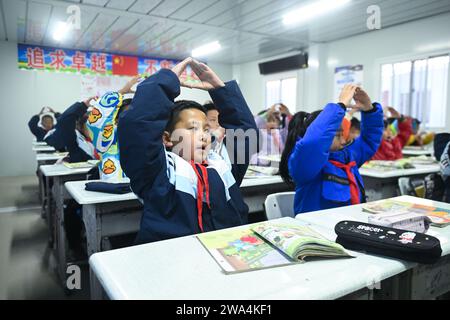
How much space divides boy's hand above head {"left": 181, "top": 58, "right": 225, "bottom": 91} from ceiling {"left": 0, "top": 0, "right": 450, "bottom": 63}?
3422mm

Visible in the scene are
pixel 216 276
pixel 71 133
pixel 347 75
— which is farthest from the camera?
pixel 347 75

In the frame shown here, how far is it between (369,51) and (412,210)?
17.7 feet

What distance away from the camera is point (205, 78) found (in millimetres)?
1360

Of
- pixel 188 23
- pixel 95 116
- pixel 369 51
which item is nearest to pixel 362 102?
pixel 95 116

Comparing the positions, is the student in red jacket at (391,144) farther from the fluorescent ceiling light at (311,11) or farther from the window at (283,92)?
the window at (283,92)

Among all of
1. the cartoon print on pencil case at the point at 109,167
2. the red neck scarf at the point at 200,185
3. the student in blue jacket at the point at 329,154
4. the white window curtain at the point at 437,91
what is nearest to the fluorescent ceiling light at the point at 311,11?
the white window curtain at the point at 437,91

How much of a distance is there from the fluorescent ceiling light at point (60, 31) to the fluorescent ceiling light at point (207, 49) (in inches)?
99.5

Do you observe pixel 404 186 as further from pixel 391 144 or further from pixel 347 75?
pixel 347 75

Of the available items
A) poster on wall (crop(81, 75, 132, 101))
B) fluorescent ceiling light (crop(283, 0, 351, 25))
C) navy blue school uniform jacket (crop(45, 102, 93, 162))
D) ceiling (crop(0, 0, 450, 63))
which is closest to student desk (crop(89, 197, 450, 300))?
navy blue school uniform jacket (crop(45, 102, 93, 162))

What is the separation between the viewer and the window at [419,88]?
16.8 feet

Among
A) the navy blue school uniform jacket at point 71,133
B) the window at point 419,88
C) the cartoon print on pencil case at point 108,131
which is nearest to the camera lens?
the cartoon print on pencil case at point 108,131

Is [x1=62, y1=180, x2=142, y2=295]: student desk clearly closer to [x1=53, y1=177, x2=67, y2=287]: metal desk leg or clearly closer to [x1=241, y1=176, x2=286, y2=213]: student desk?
[x1=53, y1=177, x2=67, y2=287]: metal desk leg

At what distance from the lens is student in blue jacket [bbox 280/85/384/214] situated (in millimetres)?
1518

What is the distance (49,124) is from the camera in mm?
6133
